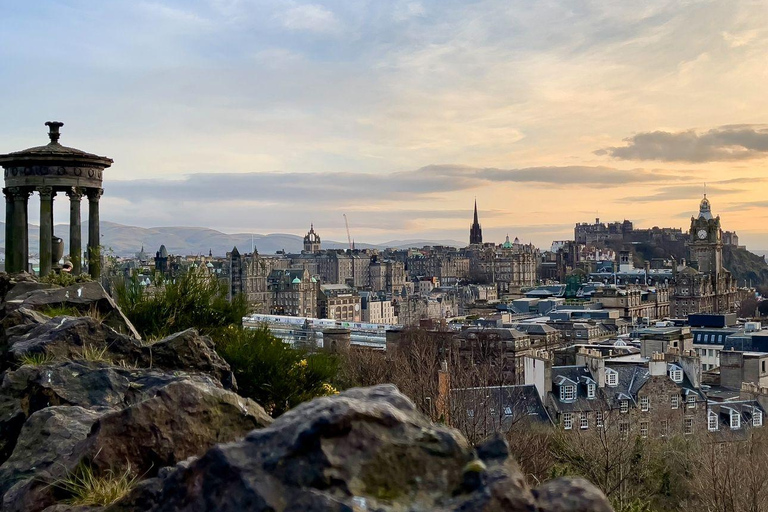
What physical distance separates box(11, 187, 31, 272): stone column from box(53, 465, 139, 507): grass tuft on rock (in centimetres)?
1726

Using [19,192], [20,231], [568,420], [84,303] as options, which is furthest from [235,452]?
[568,420]

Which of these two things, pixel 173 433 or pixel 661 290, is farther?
pixel 661 290

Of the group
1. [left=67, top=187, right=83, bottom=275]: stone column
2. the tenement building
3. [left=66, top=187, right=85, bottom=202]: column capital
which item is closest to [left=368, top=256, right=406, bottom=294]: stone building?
the tenement building

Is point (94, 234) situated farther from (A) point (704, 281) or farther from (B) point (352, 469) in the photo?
(A) point (704, 281)

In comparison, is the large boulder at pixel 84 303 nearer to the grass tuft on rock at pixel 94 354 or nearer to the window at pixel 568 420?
the grass tuft on rock at pixel 94 354

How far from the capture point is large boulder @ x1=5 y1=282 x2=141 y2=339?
9805 millimetres

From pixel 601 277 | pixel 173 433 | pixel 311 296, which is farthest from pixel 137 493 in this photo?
pixel 601 277

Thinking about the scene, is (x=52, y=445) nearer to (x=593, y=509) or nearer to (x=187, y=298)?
(x=593, y=509)

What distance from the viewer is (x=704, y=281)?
443 ft

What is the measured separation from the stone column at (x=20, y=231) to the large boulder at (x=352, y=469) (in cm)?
1845

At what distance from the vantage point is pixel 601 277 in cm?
14300

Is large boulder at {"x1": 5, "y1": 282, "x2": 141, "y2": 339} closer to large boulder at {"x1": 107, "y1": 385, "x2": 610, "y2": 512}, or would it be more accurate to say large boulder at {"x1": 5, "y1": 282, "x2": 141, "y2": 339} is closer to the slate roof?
large boulder at {"x1": 107, "y1": 385, "x2": 610, "y2": 512}

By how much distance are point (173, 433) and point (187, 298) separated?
8.87 metres

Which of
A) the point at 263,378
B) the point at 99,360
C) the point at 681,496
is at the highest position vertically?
the point at 99,360
